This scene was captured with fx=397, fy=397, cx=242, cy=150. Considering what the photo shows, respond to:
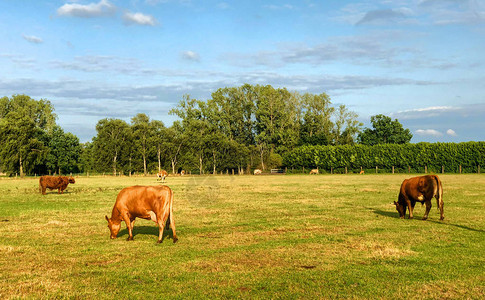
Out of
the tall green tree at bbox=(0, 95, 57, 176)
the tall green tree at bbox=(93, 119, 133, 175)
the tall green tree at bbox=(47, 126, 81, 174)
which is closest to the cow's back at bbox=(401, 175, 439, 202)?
the tall green tree at bbox=(0, 95, 57, 176)

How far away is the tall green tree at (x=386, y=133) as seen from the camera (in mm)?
127875

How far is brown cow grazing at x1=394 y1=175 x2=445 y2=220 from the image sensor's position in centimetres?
1583

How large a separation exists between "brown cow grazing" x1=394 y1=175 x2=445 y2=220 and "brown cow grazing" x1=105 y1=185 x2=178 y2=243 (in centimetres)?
996

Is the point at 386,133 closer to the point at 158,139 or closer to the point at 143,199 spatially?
the point at 158,139

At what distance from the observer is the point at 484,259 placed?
32.0 ft

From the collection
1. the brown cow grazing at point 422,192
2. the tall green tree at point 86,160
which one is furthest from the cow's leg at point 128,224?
the tall green tree at point 86,160

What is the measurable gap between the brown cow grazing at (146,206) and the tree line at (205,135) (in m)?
86.9

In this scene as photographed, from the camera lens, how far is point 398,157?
89875 mm

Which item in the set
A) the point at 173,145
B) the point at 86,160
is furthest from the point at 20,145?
the point at 173,145

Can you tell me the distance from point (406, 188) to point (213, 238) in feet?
29.0

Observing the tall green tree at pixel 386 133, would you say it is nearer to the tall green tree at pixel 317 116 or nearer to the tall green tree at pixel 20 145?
the tall green tree at pixel 317 116

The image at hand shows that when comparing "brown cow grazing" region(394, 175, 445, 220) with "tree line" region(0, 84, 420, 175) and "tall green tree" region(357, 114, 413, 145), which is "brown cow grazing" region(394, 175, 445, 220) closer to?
"tree line" region(0, 84, 420, 175)

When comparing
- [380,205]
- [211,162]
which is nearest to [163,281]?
[380,205]

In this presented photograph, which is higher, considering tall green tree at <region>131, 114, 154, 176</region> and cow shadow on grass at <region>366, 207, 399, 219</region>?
tall green tree at <region>131, 114, 154, 176</region>
